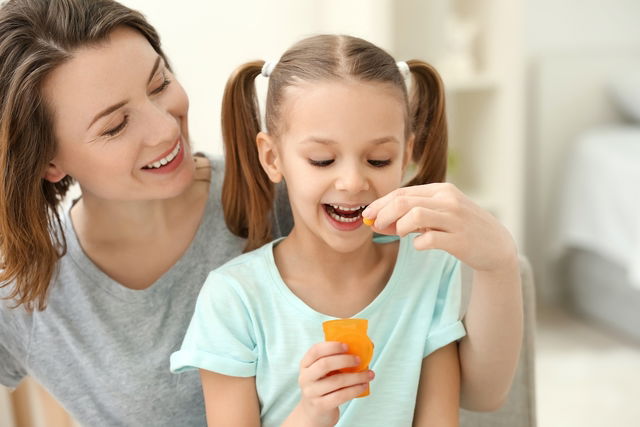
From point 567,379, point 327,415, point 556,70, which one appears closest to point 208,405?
point 327,415

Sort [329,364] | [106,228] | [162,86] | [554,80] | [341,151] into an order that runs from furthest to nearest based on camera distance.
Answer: [554,80], [106,228], [162,86], [341,151], [329,364]

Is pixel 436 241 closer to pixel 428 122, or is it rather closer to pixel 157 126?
pixel 428 122

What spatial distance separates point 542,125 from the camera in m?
3.65

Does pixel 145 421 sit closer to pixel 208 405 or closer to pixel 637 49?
pixel 208 405

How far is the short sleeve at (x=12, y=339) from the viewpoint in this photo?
1.27 m

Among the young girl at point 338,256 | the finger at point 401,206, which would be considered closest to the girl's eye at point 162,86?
the young girl at point 338,256

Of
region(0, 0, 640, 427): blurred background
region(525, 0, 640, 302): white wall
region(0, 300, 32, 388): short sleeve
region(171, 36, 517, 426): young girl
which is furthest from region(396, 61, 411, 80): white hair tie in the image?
region(525, 0, 640, 302): white wall

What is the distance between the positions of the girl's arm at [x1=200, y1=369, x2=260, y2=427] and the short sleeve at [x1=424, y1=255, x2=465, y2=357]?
271 mm

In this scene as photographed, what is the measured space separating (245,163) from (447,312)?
393 mm

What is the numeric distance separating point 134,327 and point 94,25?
49 cm

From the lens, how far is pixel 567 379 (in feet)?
9.42

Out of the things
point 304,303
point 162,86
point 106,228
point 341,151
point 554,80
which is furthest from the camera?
point 554,80

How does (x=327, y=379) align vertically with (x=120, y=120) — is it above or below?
below

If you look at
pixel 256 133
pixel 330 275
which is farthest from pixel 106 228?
pixel 330 275
